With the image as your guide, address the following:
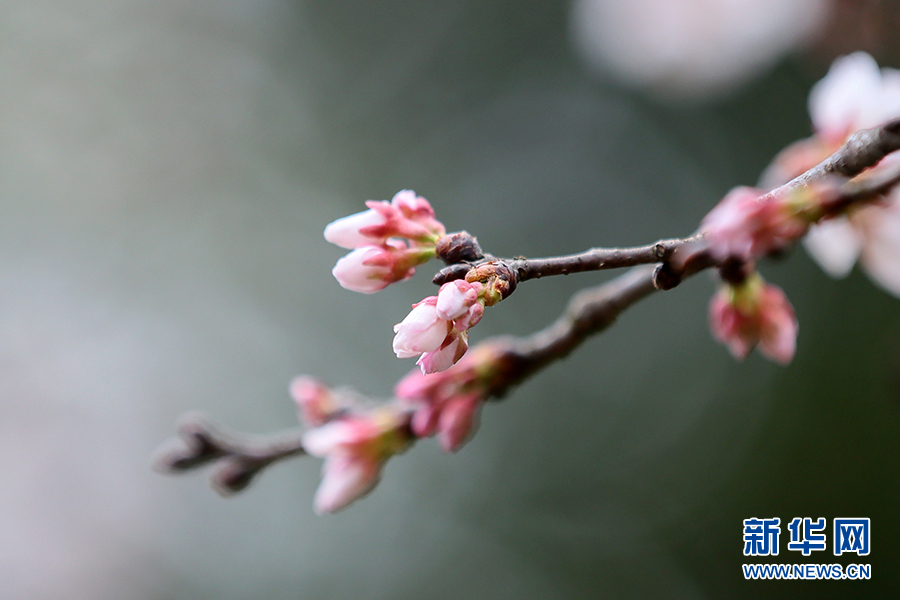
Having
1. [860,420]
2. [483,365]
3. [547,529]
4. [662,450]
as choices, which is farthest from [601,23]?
[547,529]

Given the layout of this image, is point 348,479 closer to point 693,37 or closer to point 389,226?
point 389,226

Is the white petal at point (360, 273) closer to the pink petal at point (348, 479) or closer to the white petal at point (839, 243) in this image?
the pink petal at point (348, 479)

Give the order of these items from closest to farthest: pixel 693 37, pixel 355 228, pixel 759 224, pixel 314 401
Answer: pixel 759 224 → pixel 355 228 → pixel 314 401 → pixel 693 37

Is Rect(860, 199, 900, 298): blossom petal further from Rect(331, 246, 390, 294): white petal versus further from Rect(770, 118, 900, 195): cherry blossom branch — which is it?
Rect(331, 246, 390, 294): white petal

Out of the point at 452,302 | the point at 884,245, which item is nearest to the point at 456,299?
the point at 452,302

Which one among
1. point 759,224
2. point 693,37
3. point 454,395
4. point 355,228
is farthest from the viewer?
point 693,37

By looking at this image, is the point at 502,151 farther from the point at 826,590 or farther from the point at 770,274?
the point at 826,590
